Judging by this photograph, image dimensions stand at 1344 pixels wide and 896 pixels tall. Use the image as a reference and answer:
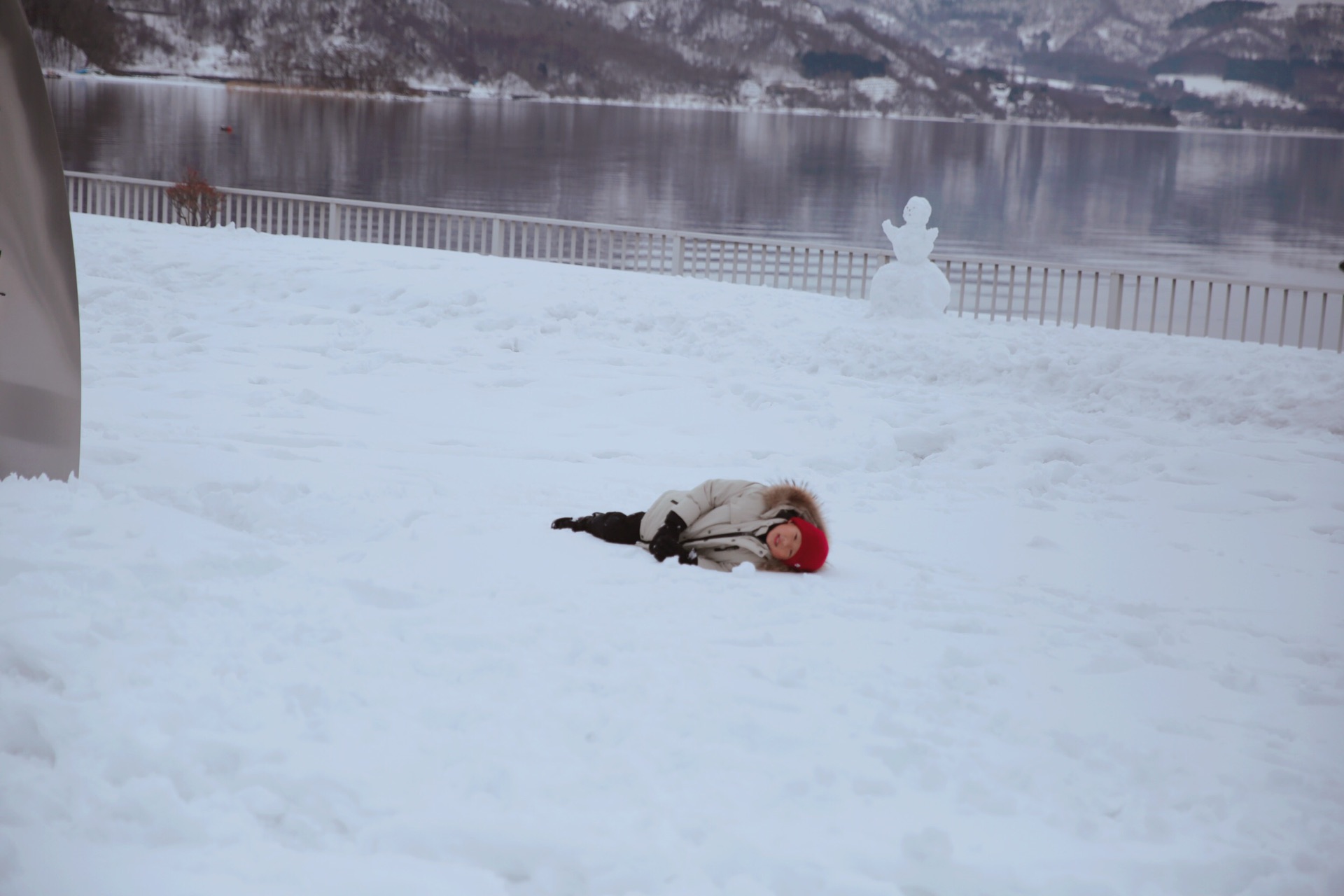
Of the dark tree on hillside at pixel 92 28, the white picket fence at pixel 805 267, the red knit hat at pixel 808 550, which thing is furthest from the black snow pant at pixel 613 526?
the dark tree on hillside at pixel 92 28

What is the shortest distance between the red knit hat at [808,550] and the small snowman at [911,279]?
9.53 metres

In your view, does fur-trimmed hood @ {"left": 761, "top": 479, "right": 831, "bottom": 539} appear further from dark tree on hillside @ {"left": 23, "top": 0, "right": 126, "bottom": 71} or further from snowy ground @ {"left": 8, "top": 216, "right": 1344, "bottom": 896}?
dark tree on hillside @ {"left": 23, "top": 0, "right": 126, "bottom": 71}

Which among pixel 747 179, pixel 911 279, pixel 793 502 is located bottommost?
pixel 793 502

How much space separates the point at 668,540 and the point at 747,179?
67.0m

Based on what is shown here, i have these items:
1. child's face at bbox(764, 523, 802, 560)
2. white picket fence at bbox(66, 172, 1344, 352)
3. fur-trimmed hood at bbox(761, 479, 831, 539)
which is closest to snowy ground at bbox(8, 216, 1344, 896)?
child's face at bbox(764, 523, 802, 560)

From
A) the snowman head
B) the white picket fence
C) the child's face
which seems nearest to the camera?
the child's face

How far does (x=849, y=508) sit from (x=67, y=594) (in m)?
4.67

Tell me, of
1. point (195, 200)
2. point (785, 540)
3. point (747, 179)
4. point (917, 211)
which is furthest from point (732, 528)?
point (747, 179)

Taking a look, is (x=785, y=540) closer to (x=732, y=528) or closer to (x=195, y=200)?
(x=732, y=528)

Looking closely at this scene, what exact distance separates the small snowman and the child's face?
9601mm

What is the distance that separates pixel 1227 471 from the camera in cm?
892

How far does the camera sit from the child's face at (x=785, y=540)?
230 inches

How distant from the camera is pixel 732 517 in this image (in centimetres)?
608

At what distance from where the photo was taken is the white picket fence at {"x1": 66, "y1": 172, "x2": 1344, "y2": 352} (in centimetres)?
1709
